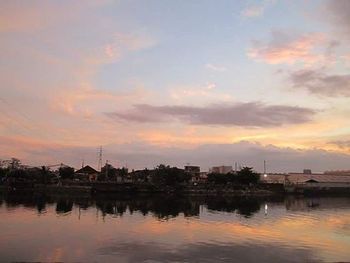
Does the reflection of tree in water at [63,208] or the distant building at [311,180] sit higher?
the distant building at [311,180]

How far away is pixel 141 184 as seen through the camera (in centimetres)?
12369

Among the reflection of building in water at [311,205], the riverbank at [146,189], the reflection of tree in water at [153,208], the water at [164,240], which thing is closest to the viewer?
the water at [164,240]

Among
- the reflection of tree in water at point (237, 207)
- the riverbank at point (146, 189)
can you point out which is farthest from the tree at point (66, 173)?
the reflection of tree in water at point (237, 207)

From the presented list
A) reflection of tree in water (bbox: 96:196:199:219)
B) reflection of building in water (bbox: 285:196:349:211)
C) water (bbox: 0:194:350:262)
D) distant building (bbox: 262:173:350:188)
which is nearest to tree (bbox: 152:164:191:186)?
reflection of building in water (bbox: 285:196:349:211)

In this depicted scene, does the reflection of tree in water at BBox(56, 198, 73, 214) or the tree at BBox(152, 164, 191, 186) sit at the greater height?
the tree at BBox(152, 164, 191, 186)

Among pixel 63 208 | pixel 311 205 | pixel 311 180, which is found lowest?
pixel 311 205

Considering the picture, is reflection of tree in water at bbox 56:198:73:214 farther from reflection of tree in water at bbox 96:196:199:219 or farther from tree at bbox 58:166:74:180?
tree at bbox 58:166:74:180

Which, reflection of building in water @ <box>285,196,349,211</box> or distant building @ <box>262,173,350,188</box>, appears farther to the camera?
distant building @ <box>262,173,350,188</box>

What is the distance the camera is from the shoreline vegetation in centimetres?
11688

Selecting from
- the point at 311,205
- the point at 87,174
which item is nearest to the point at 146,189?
the point at 87,174

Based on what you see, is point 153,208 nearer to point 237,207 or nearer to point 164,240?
point 237,207

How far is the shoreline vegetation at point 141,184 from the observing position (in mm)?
116875

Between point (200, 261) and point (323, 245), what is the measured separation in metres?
14.7

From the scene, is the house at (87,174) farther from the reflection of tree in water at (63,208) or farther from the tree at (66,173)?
the reflection of tree in water at (63,208)
